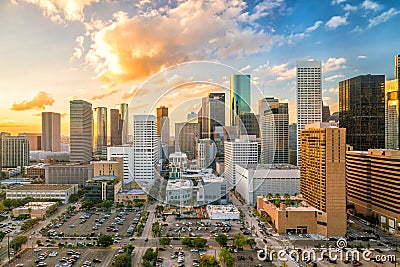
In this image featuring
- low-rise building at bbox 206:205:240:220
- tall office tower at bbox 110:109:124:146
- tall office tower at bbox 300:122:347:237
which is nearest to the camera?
tall office tower at bbox 300:122:347:237

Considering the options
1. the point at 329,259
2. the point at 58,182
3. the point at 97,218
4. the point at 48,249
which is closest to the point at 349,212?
the point at 329,259

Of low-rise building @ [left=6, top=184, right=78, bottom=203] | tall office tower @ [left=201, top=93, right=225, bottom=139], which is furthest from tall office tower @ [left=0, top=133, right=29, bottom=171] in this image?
tall office tower @ [left=201, top=93, right=225, bottom=139]

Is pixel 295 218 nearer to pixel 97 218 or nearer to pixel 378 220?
pixel 378 220

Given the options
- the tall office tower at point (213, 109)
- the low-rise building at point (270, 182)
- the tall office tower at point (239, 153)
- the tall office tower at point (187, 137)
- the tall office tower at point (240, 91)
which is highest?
the tall office tower at point (240, 91)

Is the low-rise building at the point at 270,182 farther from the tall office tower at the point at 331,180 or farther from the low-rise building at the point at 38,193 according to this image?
the low-rise building at the point at 38,193

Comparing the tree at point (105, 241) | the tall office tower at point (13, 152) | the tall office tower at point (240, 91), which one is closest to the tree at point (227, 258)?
the tree at point (105, 241)

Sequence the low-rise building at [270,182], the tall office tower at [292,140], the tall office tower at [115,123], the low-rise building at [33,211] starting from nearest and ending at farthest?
the low-rise building at [33,211] < the low-rise building at [270,182] < the tall office tower at [292,140] < the tall office tower at [115,123]

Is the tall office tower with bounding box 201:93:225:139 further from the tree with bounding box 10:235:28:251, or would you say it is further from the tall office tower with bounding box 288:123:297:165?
the tall office tower with bounding box 288:123:297:165
